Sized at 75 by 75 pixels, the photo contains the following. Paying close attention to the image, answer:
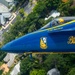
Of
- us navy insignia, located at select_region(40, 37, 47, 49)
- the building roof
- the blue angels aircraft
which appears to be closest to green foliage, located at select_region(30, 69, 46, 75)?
the blue angels aircraft

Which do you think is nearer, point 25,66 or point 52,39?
point 52,39

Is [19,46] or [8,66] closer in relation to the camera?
[19,46]

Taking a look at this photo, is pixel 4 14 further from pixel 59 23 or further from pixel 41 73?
pixel 59 23

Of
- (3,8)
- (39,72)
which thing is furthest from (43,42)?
(3,8)

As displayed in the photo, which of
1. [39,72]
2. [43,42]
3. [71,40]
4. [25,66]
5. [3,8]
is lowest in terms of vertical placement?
[3,8]

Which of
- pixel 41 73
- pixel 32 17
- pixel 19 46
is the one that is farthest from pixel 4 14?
pixel 19 46

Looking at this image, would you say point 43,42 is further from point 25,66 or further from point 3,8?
point 3,8

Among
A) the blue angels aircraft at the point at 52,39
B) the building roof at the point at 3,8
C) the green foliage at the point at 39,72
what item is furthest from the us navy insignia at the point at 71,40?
the building roof at the point at 3,8

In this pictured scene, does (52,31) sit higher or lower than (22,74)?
higher
